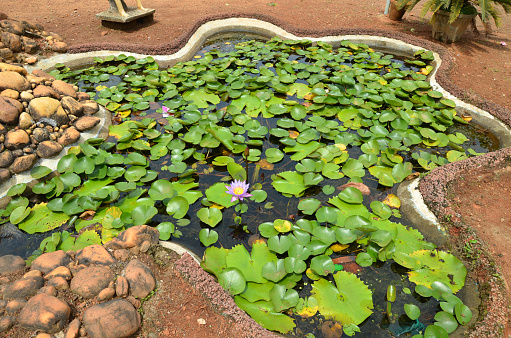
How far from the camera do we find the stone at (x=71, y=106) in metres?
3.61

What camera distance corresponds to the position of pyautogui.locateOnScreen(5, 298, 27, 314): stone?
5.70ft

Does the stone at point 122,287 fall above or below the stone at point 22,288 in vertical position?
below

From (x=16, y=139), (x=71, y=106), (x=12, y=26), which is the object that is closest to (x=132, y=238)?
(x=16, y=139)

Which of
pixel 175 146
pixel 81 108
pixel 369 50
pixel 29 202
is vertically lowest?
pixel 29 202

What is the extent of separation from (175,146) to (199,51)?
3.61 m

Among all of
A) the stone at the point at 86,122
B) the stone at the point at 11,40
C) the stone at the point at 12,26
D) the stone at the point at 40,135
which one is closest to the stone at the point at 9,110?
the stone at the point at 40,135

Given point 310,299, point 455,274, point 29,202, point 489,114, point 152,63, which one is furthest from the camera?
point 152,63

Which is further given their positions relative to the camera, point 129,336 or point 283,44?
point 283,44

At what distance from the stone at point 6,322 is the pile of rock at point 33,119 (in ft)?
5.87

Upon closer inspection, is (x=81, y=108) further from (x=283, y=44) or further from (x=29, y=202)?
(x=283, y=44)

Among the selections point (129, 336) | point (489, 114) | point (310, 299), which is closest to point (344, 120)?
point (489, 114)

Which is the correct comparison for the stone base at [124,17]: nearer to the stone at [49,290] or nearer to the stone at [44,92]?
the stone at [44,92]

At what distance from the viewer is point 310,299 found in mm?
2090

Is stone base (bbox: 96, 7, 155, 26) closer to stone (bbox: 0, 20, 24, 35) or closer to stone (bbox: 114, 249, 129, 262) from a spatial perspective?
stone (bbox: 0, 20, 24, 35)
